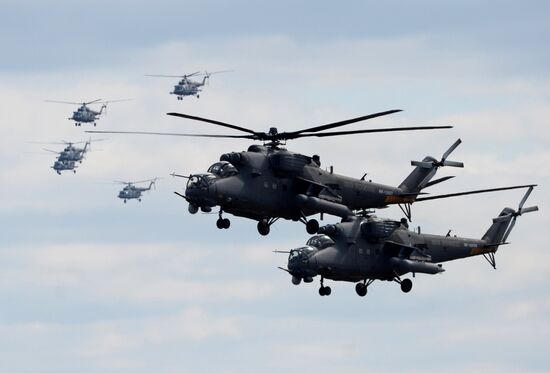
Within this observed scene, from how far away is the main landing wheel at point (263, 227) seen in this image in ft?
323

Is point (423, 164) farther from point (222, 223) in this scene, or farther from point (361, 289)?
point (222, 223)

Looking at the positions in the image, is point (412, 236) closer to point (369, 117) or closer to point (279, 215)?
point (279, 215)

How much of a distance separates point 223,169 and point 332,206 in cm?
858

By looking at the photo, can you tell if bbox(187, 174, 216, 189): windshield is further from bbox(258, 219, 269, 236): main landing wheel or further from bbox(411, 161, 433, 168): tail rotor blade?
bbox(411, 161, 433, 168): tail rotor blade

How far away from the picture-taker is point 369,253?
110750 mm

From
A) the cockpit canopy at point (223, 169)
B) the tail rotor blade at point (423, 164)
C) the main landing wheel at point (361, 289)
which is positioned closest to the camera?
the cockpit canopy at point (223, 169)

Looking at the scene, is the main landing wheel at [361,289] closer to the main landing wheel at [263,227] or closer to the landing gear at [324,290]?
the landing gear at [324,290]

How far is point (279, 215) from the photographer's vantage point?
324ft

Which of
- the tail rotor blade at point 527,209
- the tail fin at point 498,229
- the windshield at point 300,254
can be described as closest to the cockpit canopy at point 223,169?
the windshield at point 300,254

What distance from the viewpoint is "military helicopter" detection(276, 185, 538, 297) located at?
10644cm

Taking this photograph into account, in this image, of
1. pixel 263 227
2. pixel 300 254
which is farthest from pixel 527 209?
pixel 263 227

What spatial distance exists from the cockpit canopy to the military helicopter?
12182 millimetres

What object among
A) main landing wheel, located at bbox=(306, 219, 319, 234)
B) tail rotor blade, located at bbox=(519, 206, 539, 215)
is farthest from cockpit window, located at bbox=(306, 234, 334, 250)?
tail rotor blade, located at bbox=(519, 206, 539, 215)

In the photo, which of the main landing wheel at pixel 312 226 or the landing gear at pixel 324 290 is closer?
the main landing wheel at pixel 312 226
